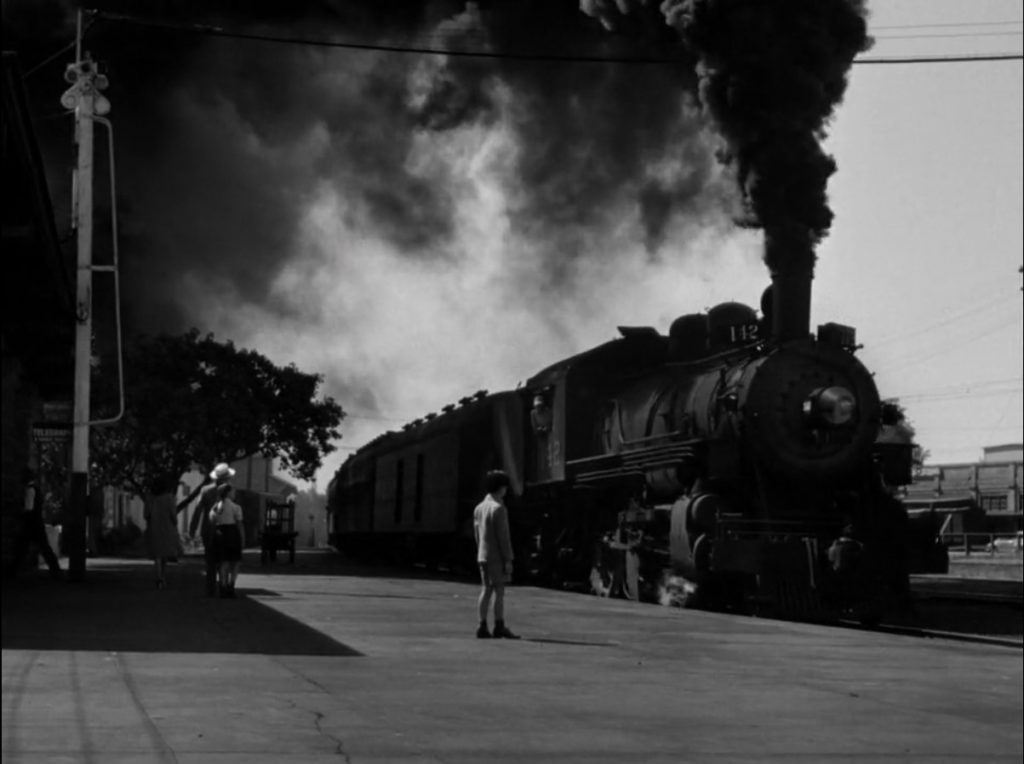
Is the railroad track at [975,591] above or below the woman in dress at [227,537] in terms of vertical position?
below

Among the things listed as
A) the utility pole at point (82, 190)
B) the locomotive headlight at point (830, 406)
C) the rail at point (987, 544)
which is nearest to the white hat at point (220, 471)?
the utility pole at point (82, 190)

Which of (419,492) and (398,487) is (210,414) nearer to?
(419,492)

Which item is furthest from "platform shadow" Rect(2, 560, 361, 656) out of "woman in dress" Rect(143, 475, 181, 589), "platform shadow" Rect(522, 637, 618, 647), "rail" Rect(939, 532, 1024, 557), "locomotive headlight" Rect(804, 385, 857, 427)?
"rail" Rect(939, 532, 1024, 557)

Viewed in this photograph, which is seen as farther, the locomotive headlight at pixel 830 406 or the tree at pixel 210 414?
the locomotive headlight at pixel 830 406

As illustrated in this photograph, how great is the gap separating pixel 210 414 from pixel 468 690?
3.04 meters

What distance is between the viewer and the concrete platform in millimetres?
5289

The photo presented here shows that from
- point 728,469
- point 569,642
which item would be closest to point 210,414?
point 569,642

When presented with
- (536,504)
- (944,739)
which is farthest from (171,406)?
(536,504)

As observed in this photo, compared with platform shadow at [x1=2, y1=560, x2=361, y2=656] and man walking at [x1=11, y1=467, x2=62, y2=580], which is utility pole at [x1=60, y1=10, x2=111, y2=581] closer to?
man walking at [x1=11, y1=467, x2=62, y2=580]

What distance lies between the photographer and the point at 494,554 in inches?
449

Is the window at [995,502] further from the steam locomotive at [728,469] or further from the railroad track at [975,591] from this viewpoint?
the steam locomotive at [728,469]

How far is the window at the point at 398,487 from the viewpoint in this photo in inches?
1127

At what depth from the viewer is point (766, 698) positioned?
7.27 m

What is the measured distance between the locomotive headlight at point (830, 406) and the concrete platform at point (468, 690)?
138 inches
